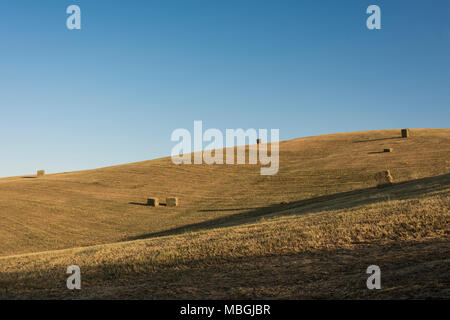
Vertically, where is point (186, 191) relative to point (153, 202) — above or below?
above

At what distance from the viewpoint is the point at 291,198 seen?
3425cm

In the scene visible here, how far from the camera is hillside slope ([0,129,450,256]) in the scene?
28250mm

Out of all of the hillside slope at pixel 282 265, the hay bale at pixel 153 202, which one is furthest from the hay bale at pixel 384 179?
the hay bale at pixel 153 202

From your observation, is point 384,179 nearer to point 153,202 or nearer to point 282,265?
point 153,202

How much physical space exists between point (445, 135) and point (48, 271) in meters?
56.8

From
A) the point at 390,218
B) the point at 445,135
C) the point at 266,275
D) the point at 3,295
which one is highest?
the point at 445,135

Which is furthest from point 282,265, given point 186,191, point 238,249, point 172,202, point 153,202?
point 186,191

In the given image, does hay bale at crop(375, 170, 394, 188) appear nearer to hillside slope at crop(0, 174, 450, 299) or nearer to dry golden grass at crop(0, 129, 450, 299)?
dry golden grass at crop(0, 129, 450, 299)

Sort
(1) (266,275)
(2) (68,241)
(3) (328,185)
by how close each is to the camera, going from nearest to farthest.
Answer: (1) (266,275), (2) (68,241), (3) (328,185)

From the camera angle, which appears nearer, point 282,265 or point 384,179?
point 282,265

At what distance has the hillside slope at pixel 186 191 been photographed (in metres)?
28.2

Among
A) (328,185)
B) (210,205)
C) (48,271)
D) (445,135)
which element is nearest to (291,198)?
(328,185)

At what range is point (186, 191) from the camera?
42.7m
